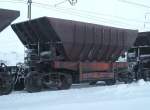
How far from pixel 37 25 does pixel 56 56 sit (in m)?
1.69

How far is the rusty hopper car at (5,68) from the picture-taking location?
13.8 meters

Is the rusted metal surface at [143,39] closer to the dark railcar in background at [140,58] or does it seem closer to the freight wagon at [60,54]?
the dark railcar in background at [140,58]

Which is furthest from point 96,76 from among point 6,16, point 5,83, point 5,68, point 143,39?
point 6,16

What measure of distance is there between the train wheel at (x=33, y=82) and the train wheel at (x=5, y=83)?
2.88ft

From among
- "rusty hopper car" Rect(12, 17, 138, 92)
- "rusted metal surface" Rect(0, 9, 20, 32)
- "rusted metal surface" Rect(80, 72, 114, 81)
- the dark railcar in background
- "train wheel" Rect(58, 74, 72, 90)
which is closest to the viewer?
"rusted metal surface" Rect(0, 9, 20, 32)

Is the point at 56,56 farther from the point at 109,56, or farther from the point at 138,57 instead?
the point at 138,57

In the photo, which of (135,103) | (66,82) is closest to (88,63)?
(66,82)

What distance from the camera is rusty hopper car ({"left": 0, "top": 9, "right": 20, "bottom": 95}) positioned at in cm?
1375

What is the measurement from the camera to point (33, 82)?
1533 centimetres

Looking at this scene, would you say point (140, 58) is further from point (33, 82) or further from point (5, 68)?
point (5, 68)

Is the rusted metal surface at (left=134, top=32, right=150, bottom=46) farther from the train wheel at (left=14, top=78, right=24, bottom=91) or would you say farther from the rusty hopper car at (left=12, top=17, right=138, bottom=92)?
the train wheel at (left=14, top=78, right=24, bottom=91)

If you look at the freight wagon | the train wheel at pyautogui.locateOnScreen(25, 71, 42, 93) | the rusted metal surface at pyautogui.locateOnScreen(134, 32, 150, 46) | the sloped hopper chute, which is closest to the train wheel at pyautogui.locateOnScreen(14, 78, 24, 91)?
the freight wagon

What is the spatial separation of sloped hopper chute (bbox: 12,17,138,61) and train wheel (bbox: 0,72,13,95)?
2773 mm

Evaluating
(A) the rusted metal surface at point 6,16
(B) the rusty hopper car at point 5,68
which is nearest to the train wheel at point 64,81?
(B) the rusty hopper car at point 5,68
